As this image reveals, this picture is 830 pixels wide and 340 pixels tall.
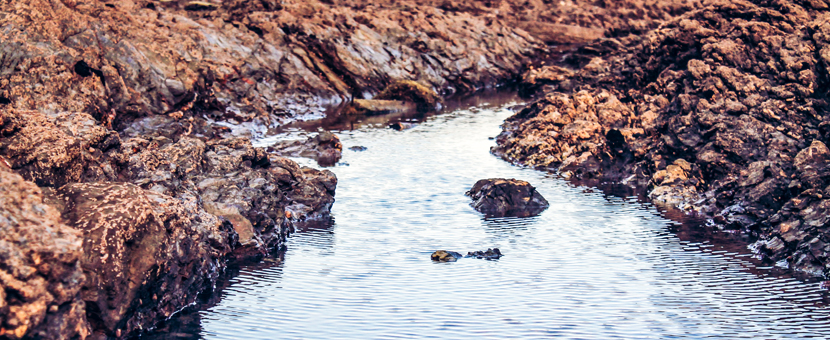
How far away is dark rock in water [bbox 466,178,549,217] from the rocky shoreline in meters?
5.77

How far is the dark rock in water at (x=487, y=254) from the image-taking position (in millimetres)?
23562

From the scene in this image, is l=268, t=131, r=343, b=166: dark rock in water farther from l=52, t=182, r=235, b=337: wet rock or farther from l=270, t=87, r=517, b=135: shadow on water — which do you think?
l=52, t=182, r=235, b=337: wet rock

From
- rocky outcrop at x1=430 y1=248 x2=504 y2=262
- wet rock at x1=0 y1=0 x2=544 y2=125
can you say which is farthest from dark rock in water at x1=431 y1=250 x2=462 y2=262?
wet rock at x1=0 y1=0 x2=544 y2=125

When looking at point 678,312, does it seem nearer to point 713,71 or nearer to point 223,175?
point 223,175

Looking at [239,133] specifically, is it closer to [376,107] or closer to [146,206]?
[376,107]

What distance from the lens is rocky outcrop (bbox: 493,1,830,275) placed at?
26.6 m

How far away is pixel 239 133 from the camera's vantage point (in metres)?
47.9

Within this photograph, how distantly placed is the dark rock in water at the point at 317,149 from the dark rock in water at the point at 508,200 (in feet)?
37.2

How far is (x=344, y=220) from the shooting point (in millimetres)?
28453

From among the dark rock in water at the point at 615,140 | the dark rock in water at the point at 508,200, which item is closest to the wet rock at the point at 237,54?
the dark rock in water at the point at 508,200

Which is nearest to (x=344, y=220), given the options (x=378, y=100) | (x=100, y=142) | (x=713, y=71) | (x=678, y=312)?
(x=100, y=142)

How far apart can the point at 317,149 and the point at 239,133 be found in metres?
8.32

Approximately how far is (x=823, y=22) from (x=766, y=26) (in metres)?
3.26

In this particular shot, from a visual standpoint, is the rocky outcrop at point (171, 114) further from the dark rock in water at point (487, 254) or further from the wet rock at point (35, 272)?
the dark rock in water at point (487, 254)
